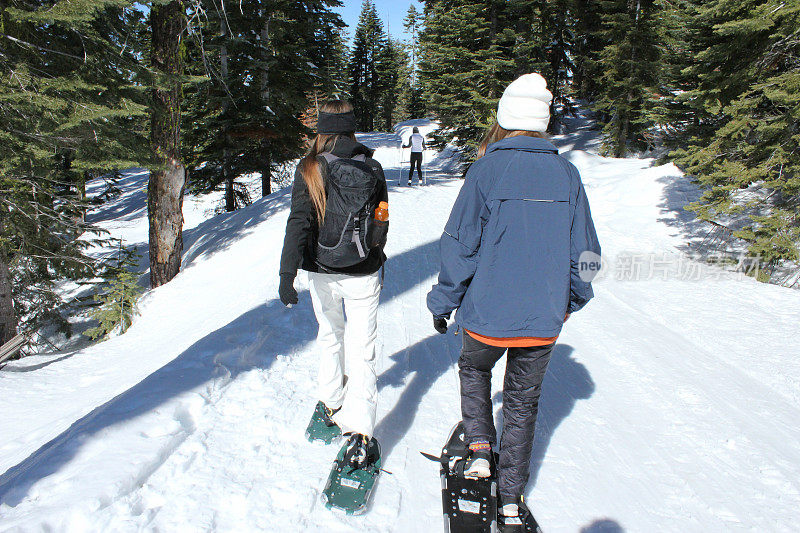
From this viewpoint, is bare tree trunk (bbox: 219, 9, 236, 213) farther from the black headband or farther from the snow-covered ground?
the black headband

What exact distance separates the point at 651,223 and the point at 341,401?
976cm

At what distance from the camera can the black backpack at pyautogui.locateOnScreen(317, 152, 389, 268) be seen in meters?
2.60

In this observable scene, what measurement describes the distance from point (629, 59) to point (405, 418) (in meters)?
18.0

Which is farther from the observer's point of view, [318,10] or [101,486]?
[318,10]

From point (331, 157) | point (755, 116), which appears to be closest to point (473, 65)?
point (755, 116)

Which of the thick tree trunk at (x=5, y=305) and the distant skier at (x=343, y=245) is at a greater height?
the distant skier at (x=343, y=245)

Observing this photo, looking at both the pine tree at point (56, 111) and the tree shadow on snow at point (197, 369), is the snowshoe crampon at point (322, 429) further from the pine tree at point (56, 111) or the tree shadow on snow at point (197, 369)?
the pine tree at point (56, 111)

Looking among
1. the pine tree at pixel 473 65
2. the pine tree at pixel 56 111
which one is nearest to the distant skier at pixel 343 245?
the pine tree at pixel 56 111

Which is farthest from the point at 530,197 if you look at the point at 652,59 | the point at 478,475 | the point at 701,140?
the point at 652,59

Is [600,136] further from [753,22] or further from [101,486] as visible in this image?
[101,486]

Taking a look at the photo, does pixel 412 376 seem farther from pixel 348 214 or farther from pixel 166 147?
pixel 166 147

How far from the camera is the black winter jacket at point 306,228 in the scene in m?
2.59

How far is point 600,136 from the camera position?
852 inches

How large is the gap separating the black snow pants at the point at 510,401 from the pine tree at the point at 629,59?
15.9 m
